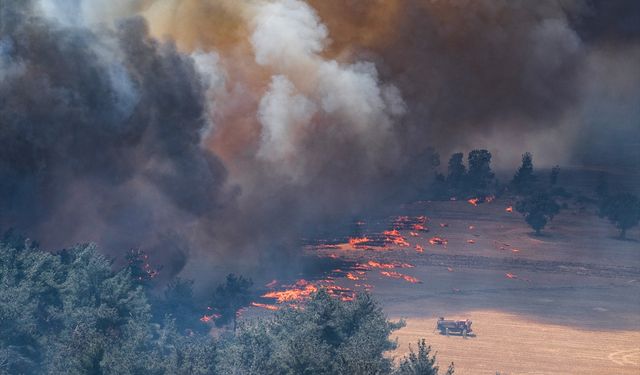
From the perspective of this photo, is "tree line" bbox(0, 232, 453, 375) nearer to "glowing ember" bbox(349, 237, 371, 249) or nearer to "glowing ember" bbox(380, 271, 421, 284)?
"glowing ember" bbox(380, 271, 421, 284)

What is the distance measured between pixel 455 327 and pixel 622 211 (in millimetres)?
34630

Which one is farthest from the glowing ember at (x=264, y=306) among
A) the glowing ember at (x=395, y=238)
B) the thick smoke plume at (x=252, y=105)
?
the glowing ember at (x=395, y=238)

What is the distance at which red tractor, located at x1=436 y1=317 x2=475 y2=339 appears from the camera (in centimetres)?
5884

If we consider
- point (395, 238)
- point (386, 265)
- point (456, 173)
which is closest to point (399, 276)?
point (386, 265)

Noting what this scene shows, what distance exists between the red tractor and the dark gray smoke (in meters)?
18.1

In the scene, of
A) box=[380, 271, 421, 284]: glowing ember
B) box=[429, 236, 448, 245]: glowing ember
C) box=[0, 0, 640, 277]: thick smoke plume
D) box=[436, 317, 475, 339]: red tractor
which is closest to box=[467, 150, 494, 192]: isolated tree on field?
box=[0, 0, 640, 277]: thick smoke plume

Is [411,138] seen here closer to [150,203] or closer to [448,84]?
[448,84]

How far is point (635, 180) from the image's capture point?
364ft

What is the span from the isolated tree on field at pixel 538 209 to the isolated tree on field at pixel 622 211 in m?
5.01

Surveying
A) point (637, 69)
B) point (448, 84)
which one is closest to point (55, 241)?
point (448, 84)

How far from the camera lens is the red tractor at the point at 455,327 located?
58.8m

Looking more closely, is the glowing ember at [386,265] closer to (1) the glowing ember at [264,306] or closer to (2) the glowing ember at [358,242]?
(2) the glowing ember at [358,242]

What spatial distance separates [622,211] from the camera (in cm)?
8662

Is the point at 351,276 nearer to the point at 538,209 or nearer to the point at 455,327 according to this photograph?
the point at 455,327
